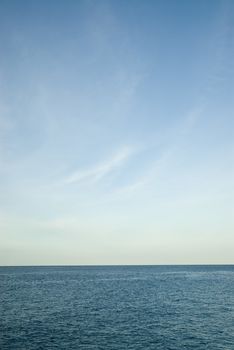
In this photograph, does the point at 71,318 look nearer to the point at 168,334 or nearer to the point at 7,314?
the point at 7,314

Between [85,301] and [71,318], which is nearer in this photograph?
[71,318]

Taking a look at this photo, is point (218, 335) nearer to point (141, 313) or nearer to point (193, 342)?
point (193, 342)

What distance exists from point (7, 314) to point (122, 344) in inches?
1045

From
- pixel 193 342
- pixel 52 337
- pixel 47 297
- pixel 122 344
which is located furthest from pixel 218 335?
pixel 47 297

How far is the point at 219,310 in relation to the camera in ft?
189

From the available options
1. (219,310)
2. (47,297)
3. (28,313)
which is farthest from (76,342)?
(47,297)

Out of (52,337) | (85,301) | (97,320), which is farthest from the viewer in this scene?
(85,301)

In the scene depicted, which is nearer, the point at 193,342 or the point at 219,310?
the point at 193,342

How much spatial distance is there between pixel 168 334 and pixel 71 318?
16.7 meters

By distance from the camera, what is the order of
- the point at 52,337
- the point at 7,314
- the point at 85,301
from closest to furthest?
1. the point at 52,337
2. the point at 7,314
3. the point at 85,301

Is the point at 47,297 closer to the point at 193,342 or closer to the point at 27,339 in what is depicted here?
the point at 27,339

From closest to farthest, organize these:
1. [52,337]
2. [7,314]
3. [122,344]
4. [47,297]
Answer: [122,344], [52,337], [7,314], [47,297]

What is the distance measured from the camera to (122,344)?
121 ft

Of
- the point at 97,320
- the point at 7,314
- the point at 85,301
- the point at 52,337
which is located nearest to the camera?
the point at 52,337
